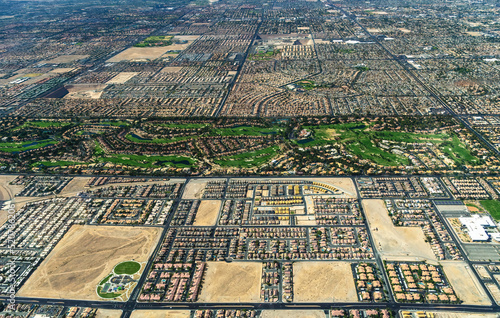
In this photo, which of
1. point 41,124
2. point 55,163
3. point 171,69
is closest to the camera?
point 55,163

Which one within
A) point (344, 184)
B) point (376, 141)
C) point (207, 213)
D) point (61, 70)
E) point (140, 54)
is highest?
point (140, 54)

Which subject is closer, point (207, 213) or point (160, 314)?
point (160, 314)

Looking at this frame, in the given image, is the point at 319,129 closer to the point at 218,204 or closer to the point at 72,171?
the point at 218,204

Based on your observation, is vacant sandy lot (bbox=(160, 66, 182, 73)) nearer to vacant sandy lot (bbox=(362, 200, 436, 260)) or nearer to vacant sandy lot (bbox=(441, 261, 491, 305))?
vacant sandy lot (bbox=(362, 200, 436, 260))

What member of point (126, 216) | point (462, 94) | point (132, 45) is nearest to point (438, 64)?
point (462, 94)

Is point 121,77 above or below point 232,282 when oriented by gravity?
above

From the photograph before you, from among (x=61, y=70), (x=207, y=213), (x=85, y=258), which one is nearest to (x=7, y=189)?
(x=85, y=258)

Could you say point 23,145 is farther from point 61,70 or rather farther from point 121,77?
point 61,70
